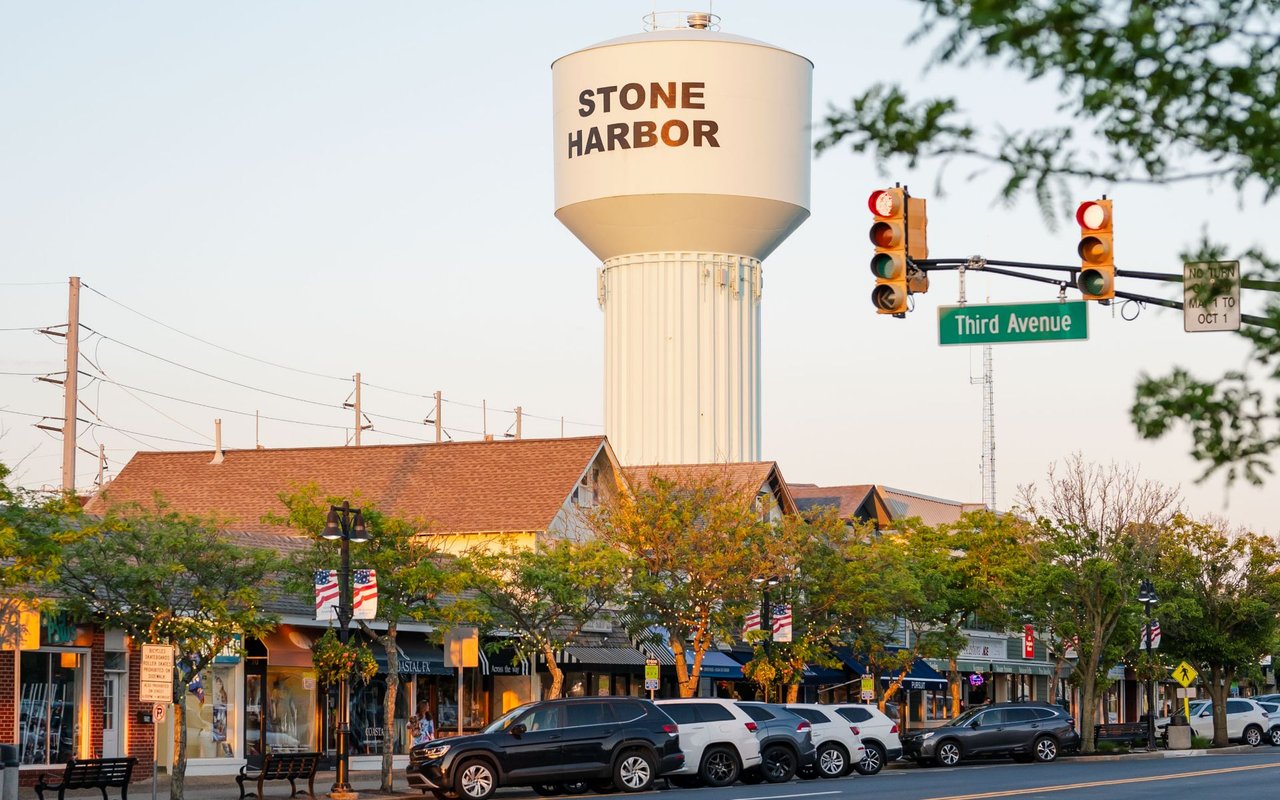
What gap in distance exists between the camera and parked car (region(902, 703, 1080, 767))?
44.8 meters

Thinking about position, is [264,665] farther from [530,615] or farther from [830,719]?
[830,719]

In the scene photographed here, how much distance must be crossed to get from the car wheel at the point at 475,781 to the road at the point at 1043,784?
9.18 ft

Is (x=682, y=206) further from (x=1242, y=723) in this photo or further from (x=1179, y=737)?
(x=1242, y=723)

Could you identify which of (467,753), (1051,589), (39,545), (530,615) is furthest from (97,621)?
(1051,589)

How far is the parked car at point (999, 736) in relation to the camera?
44.8 meters

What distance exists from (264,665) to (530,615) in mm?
5562

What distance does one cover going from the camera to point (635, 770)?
31.3 meters

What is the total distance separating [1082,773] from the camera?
3819 centimetres

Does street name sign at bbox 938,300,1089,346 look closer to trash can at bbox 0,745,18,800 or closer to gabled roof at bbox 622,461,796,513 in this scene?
trash can at bbox 0,745,18,800

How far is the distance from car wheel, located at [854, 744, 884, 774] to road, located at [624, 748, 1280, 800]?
41 cm

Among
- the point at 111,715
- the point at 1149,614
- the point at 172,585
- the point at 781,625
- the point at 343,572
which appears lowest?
the point at 111,715

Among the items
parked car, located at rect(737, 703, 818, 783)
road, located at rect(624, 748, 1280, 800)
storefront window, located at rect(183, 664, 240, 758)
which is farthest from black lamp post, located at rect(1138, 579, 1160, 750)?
storefront window, located at rect(183, 664, 240, 758)

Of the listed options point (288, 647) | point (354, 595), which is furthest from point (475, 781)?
point (288, 647)

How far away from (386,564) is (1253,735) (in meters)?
36.8
